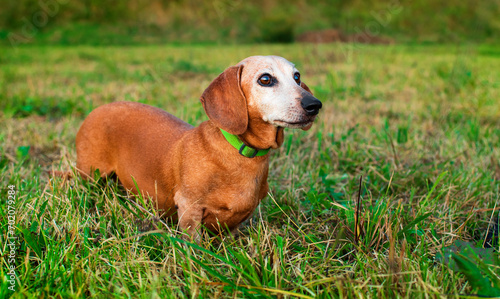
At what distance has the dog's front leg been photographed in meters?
2.12

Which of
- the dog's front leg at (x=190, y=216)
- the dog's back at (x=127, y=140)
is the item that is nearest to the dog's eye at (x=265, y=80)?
the dog's back at (x=127, y=140)

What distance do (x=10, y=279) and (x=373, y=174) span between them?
96.1 inches

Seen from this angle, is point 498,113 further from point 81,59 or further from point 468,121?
point 81,59

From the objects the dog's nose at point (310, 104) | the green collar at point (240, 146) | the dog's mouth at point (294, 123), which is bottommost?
the green collar at point (240, 146)

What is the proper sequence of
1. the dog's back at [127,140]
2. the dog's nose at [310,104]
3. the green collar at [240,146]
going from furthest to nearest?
the dog's back at [127,140] < the green collar at [240,146] < the dog's nose at [310,104]

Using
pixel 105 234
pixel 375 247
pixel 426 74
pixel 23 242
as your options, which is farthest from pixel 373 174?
pixel 426 74

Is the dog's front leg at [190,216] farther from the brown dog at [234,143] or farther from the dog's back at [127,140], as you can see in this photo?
the dog's back at [127,140]

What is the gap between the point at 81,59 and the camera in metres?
10.6

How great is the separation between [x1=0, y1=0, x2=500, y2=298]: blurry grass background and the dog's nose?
1.66 ft

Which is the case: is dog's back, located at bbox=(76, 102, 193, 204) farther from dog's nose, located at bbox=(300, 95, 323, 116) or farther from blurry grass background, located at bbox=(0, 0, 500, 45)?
blurry grass background, located at bbox=(0, 0, 500, 45)

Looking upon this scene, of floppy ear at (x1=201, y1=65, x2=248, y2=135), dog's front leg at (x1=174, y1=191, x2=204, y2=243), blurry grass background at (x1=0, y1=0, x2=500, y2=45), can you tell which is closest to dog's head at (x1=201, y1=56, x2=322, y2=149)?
floppy ear at (x1=201, y1=65, x2=248, y2=135)

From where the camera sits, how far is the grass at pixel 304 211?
5.26 ft

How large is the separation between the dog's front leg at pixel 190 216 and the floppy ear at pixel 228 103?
1.56 feet

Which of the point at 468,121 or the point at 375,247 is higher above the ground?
the point at 468,121
